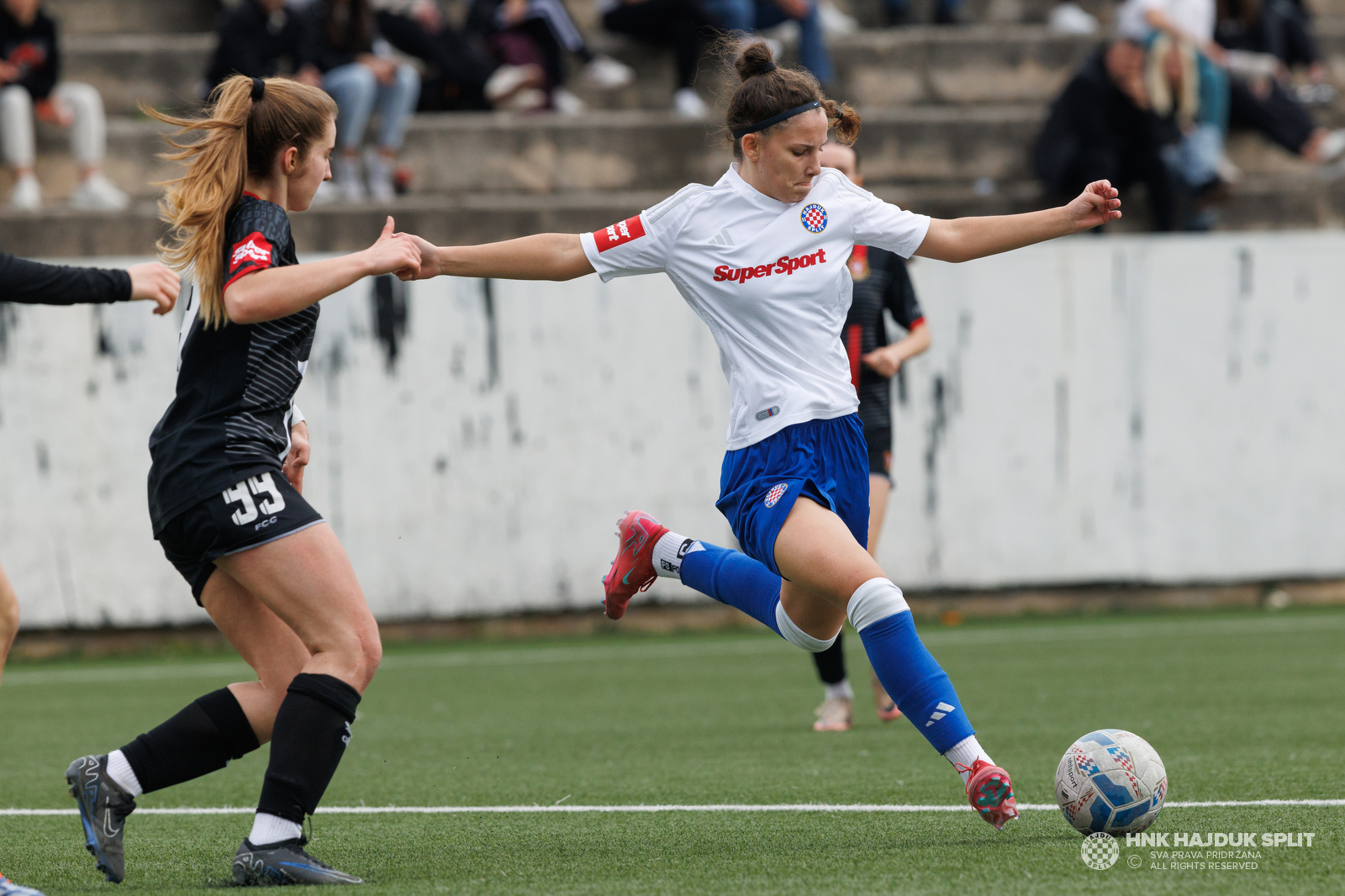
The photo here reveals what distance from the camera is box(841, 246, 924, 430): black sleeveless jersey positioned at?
6.68 meters

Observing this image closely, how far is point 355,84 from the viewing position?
12383 millimetres

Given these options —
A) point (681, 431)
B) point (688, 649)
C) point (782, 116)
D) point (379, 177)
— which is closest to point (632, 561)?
point (782, 116)

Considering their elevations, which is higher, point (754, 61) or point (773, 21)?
point (773, 21)

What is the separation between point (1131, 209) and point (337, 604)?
10333mm

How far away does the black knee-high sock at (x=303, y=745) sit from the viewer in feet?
11.8

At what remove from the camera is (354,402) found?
1088 cm

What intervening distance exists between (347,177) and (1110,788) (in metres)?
9.60

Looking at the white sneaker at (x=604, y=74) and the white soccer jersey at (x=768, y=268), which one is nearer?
the white soccer jersey at (x=768, y=268)

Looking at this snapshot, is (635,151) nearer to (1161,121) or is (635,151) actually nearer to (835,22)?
(835,22)

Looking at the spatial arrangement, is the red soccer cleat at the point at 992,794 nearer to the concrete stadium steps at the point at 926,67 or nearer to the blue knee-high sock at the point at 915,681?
the blue knee-high sock at the point at 915,681

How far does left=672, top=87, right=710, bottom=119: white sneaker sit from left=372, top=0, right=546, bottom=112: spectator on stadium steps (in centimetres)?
118

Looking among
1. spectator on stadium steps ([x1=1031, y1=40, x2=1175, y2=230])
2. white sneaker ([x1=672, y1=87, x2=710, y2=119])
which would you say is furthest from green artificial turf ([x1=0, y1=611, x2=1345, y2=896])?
white sneaker ([x1=672, y1=87, x2=710, y2=119])

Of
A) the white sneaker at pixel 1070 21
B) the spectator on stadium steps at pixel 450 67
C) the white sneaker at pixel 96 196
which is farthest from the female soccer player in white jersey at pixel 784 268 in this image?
the white sneaker at pixel 1070 21

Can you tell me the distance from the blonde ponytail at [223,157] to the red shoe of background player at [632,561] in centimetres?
189
